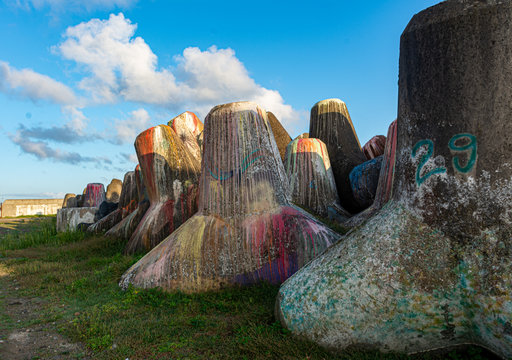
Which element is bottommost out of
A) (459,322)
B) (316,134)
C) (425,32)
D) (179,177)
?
(459,322)

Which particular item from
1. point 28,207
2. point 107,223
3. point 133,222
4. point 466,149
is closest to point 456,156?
point 466,149

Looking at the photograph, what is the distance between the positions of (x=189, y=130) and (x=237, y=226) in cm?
447

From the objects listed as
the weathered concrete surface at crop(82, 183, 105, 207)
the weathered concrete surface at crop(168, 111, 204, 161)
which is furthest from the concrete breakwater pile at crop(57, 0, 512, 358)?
the weathered concrete surface at crop(82, 183, 105, 207)

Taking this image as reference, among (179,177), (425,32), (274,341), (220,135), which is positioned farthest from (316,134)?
(274,341)

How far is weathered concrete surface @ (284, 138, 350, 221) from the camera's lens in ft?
24.3

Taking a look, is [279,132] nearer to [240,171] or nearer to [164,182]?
[164,182]

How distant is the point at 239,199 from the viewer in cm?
427

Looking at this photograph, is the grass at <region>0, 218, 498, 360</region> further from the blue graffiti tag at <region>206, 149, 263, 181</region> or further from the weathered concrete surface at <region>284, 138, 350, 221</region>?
the weathered concrete surface at <region>284, 138, 350, 221</region>

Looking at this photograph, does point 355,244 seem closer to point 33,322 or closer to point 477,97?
point 477,97

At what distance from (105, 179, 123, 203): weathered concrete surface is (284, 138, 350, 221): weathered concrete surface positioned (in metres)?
10.7

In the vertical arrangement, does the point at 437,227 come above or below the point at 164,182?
below

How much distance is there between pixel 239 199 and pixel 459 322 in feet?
8.46

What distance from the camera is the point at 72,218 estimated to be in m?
9.78

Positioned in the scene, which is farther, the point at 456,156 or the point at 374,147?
the point at 374,147
